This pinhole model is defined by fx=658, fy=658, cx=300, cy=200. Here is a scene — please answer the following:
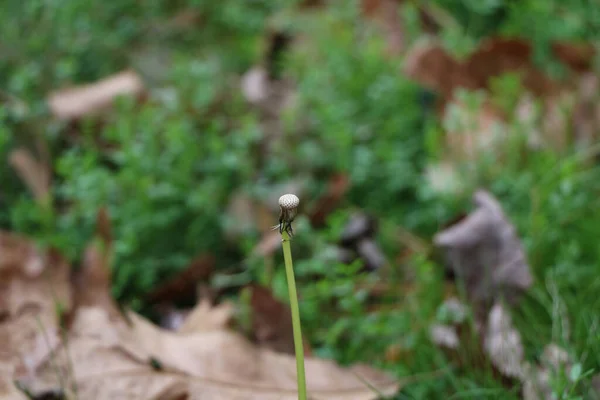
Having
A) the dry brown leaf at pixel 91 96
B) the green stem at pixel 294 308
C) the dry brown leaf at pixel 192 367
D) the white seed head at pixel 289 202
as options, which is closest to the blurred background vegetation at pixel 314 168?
the dry brown leaf at pixel 91 96

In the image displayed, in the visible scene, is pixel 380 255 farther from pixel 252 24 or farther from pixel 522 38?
pixel 252 24

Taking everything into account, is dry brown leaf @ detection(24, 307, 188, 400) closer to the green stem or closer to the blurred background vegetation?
the blurred background vegetation

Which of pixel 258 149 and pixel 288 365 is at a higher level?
pixel 258 149

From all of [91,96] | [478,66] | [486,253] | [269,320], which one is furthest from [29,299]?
[478,66]

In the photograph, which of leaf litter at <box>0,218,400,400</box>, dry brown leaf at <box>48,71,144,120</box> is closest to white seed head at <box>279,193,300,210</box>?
leaf litter at <box>0,218,400,400</box>

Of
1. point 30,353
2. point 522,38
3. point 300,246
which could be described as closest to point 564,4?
point 522,38
